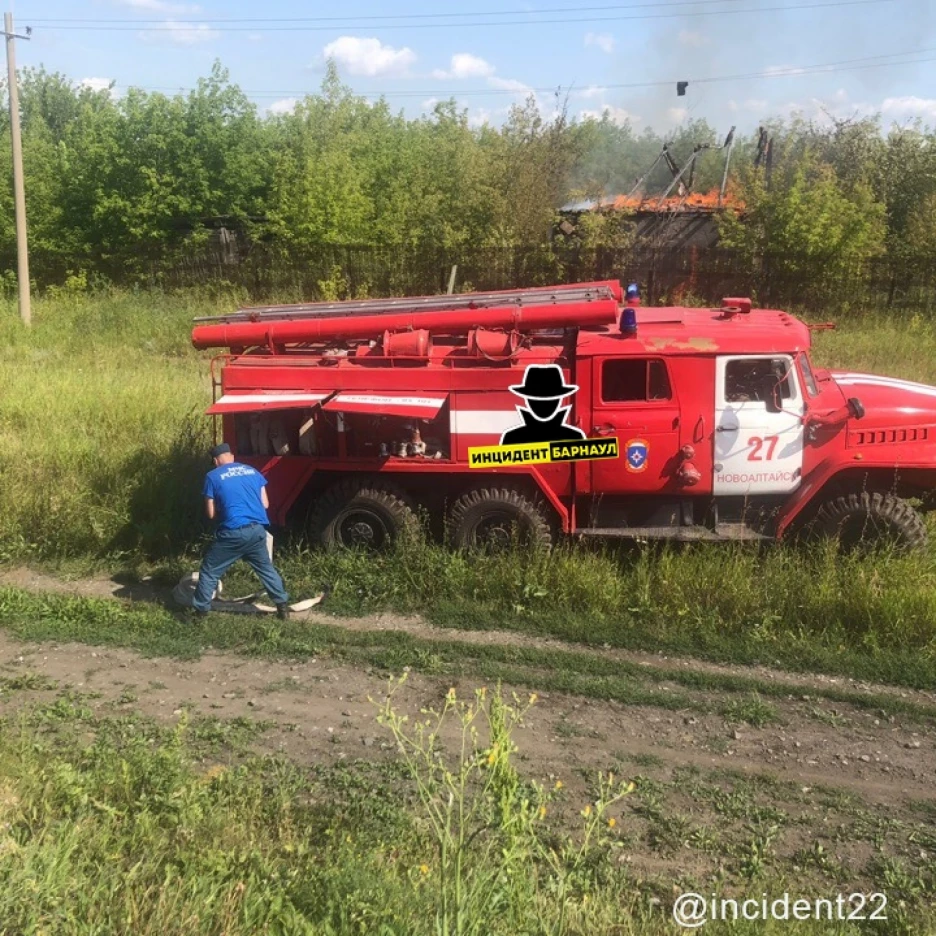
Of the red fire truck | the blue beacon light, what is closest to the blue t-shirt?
the red fire truck

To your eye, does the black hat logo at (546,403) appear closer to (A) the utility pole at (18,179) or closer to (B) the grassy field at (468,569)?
(B) the grassy field at (468,569)

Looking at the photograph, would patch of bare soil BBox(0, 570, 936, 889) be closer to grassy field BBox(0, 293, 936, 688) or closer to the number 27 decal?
grassy field BBox(0, 293, 936, 688)

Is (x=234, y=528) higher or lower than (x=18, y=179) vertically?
lower

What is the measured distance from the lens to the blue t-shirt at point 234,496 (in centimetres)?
718

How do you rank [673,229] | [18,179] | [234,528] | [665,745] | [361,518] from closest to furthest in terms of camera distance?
[665,745], [234,528], [361,518], [18,179], [673,229]

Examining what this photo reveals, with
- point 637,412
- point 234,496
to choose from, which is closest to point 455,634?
point 234,496

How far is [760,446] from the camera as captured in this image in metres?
7.43

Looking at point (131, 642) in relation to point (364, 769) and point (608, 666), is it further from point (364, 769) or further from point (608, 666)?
point (608, 666)

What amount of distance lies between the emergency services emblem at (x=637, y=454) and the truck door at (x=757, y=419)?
0.60 metres

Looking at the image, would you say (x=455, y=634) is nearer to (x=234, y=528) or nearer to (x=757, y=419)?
(x=234, y=528)

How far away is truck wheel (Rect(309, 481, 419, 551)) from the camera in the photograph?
787cm

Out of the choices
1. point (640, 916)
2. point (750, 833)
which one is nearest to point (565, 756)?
point (750, 833)

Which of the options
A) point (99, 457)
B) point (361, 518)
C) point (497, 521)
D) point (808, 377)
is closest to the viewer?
point (808, 377)

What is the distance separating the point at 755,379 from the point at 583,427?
1534 millimetres
